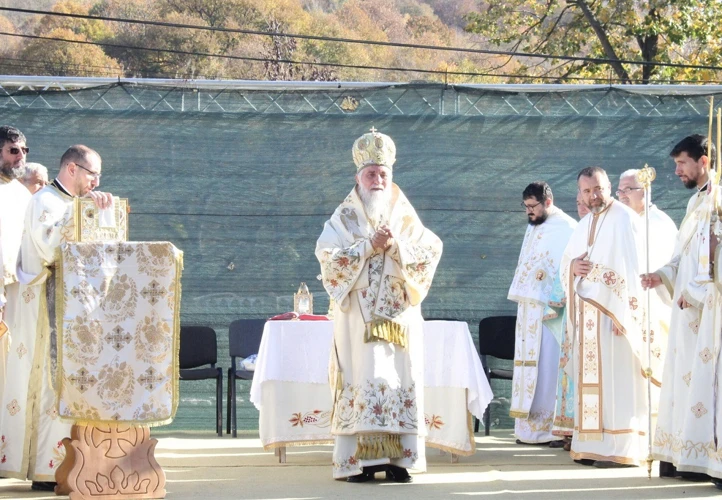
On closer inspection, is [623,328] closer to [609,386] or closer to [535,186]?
Answer: [609,386]

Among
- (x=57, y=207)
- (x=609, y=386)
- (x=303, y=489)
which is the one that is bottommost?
(x=303, y=489)

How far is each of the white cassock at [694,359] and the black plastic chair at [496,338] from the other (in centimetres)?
286

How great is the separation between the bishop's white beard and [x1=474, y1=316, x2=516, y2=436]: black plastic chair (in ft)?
9.67

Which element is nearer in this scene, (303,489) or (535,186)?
(303,489)

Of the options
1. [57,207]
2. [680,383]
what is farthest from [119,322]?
[680,383]

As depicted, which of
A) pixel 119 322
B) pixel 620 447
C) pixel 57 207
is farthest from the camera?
pixel 620 447

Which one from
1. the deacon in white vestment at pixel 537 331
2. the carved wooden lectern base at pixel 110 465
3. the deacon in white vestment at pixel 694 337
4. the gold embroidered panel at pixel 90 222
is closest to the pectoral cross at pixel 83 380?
the carved wooden lectern base at pixel 110 465

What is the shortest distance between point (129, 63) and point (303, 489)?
108 ft

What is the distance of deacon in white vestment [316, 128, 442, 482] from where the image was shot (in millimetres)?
6871

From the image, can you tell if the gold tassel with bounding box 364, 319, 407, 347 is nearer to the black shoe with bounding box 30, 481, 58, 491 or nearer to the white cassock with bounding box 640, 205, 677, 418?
the white cassock with bounding box 640, 205, 677, 418

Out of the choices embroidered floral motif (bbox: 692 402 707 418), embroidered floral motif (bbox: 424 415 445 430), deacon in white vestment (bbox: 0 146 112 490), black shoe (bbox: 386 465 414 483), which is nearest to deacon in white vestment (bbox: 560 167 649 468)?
embroidered floral motif (bbox: 424 415 445 430)

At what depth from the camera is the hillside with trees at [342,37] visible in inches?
687

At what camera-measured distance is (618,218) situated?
26.1ft

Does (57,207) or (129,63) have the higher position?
(129,63)
